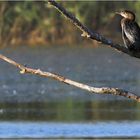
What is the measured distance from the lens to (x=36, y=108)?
1753 centimetres

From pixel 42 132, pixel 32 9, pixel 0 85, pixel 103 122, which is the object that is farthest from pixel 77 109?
pixel 32 9

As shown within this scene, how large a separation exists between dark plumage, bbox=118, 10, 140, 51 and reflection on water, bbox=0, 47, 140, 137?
767 centimetres

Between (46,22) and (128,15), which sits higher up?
(46,22)

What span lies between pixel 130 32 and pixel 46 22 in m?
34.8

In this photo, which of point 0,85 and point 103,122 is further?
point 0,85

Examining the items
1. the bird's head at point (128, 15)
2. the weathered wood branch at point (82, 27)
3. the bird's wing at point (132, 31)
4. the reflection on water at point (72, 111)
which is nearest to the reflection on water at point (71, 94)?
the reflection on water at point (72, 111)

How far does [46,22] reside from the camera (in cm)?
4006

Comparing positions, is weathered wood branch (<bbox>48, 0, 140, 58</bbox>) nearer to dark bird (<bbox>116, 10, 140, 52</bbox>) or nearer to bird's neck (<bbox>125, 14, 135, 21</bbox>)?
dark bird (<bbox>116, 10, 140, 52</bbox>)

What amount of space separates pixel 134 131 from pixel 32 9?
26.8 meters

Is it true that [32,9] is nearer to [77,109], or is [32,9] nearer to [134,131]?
[77,109]

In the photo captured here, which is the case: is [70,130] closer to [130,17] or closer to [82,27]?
[130,17]

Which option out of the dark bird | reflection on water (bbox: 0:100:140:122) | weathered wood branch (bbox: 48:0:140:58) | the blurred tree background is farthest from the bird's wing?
the blurred tree background

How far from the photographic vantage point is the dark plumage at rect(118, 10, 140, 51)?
16.6 feet

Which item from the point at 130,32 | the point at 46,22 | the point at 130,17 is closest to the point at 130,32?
the point at 130,32
